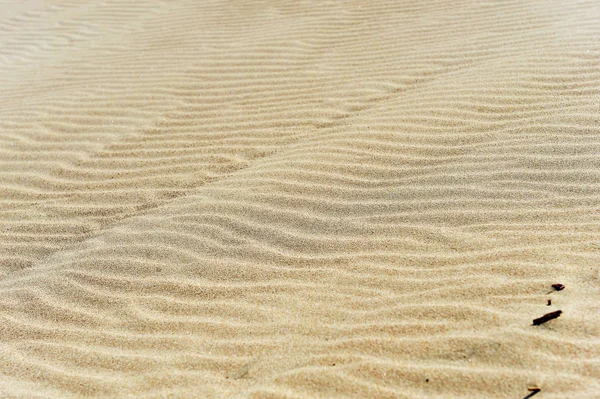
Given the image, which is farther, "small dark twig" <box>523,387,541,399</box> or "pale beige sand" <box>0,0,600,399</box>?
"pale beige sand" <box>0,0,600,399</box>

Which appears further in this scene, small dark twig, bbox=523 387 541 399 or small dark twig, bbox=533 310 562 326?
small dark twig, bbox=533 310 562 326

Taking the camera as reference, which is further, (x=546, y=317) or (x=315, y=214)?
(x=315, y=214)

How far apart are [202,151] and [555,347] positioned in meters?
3.04

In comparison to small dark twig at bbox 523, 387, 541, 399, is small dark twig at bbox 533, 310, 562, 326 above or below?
above

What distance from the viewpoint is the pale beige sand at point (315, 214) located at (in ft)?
8.45

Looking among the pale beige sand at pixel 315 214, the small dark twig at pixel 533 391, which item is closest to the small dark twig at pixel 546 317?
the pale beige sand at pixel 315 214

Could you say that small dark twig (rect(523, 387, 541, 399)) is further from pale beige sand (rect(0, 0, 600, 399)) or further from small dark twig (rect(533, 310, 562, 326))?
small dark twig (rect(533, 310, 562, 326))

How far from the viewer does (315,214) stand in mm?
3764

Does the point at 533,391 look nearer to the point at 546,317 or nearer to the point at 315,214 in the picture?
the point at 546,317

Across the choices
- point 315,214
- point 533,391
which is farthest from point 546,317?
point 315,214

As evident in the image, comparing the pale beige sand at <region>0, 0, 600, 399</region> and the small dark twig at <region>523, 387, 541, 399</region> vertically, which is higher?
the pale beige sand at <region>0, 0, 600, 399</region>

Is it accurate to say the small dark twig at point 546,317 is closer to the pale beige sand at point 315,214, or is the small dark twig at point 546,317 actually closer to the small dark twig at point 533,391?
the pale beige sand at point 315,214

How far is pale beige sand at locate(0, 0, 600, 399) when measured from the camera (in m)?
2.57

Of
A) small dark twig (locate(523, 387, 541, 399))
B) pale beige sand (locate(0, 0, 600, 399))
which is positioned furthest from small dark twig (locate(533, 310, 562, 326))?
small dark twig (locate(523, 387, 541, 399))
